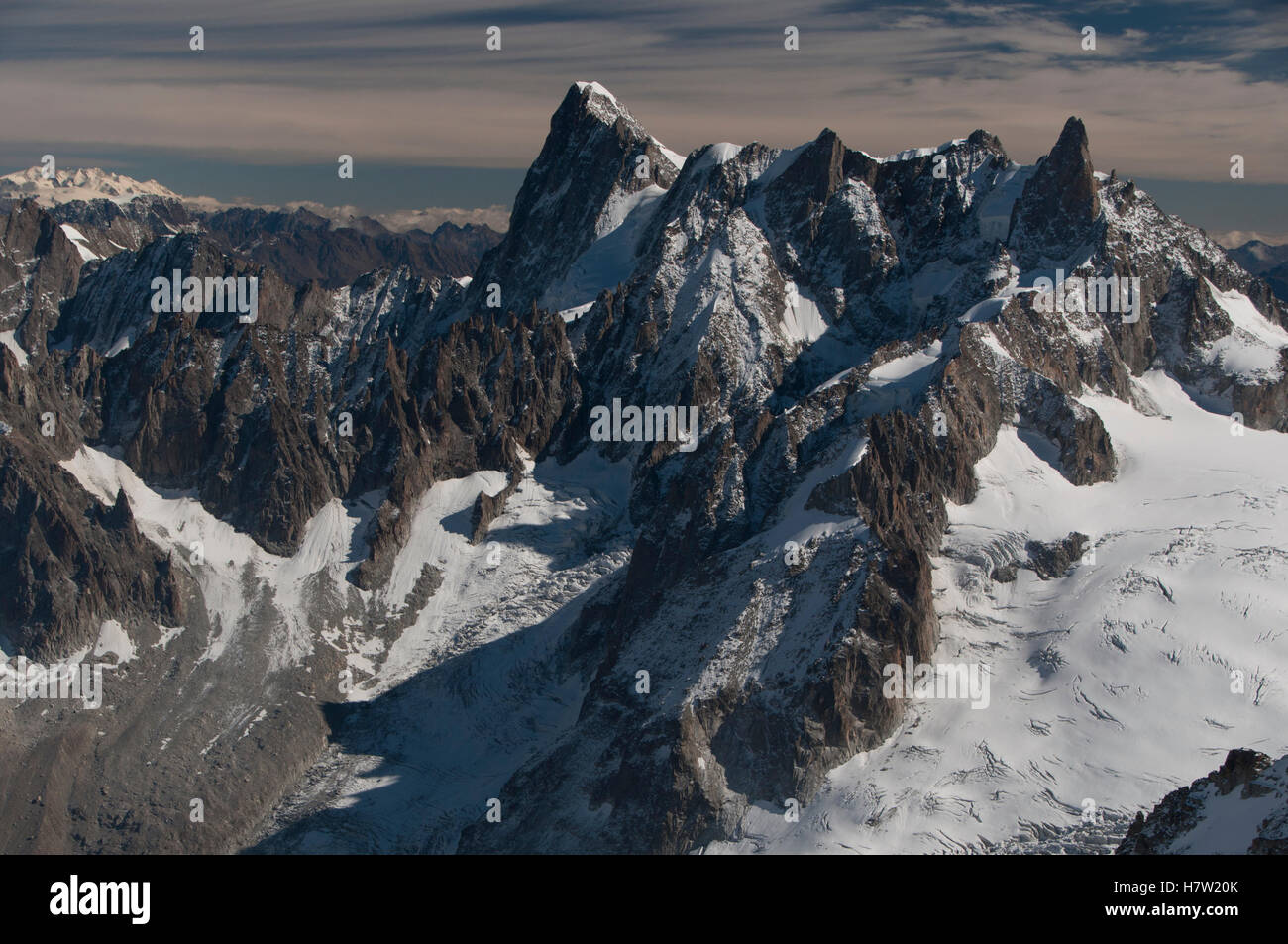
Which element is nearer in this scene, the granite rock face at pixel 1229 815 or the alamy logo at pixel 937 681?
the granite rock face at pixel 1229 815

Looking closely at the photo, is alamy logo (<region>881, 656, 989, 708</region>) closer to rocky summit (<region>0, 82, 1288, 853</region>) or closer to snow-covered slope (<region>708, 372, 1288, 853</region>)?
rocky summit (<region>0, 82, 1288, 853</region>)

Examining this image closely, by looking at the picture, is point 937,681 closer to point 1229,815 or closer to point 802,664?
point 802,664
